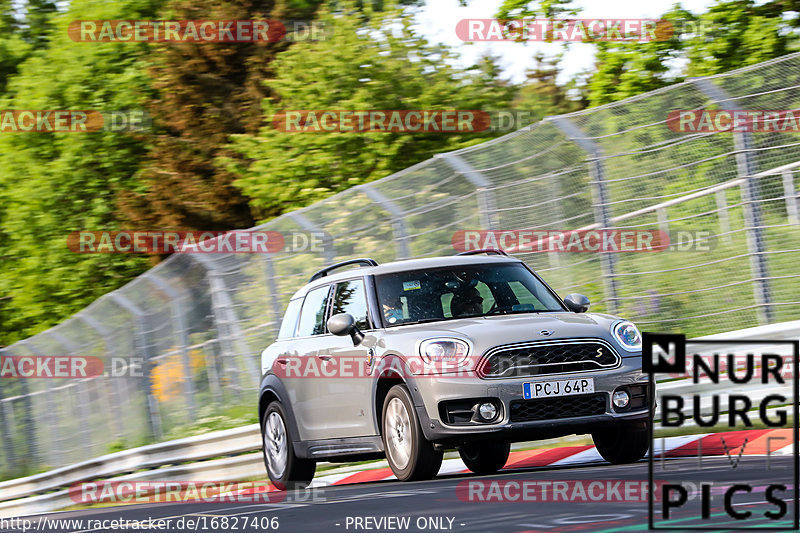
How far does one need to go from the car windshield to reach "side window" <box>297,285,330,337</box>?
0.86m

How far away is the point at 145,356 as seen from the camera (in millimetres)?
18922

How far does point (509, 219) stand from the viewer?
45.1 ft

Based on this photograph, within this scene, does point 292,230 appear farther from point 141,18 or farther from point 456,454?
point 141,18

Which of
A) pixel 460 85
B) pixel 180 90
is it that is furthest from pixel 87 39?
pixel 460 85

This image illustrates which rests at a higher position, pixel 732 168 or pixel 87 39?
pixel 87 39

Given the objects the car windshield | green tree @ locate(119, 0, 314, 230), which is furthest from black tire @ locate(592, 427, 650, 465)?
green tree @ locate(119, 0, 314, 230)

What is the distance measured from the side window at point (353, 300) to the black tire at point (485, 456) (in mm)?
1301

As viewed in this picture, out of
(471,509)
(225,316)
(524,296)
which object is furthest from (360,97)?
(471,509)

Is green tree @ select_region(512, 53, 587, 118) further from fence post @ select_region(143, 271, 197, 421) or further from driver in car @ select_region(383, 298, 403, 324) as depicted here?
driver in car @ select_region(383, 298, 403, 324)

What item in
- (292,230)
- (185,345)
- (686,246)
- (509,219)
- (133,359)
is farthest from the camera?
(133,359)

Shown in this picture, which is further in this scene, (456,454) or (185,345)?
(185,345)

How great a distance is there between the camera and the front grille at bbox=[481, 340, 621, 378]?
8.81 meters

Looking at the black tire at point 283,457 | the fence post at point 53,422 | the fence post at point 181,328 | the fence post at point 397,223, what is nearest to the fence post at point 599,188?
the fence post at point 397,223

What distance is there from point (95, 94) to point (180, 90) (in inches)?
148
